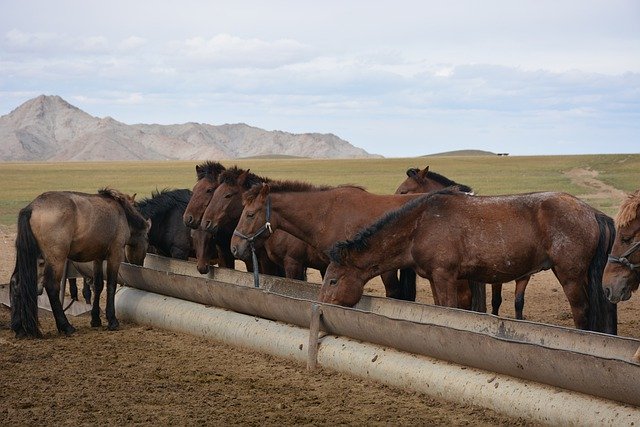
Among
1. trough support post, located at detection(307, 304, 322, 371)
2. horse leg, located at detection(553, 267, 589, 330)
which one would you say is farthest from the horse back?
horse leg, located at detection(553, 267, 589, 330)

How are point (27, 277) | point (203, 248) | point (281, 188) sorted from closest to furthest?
1. point (27, 277)
2. point (281, 188)
3. point (203, 248)

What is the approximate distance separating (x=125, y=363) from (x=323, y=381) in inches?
82.8

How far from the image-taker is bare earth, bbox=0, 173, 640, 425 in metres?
6.43

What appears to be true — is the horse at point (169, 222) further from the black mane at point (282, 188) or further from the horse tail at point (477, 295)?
the horse tail at point (477, 295)

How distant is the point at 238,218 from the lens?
11109 mm

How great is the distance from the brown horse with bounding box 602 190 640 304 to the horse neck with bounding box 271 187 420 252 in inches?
104

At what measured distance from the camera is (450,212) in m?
8.46

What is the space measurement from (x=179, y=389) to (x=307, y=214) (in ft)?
9.54

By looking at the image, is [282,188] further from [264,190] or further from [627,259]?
[627,259]

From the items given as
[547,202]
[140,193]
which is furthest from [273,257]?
[140,193]

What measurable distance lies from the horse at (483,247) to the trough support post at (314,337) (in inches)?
14.4

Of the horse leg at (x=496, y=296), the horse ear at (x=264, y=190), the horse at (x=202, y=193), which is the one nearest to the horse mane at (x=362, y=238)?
the horse ear at (x=264, y=190)

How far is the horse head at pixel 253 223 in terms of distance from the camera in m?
9.58

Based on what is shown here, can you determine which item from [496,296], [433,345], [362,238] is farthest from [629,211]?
[496,296]
